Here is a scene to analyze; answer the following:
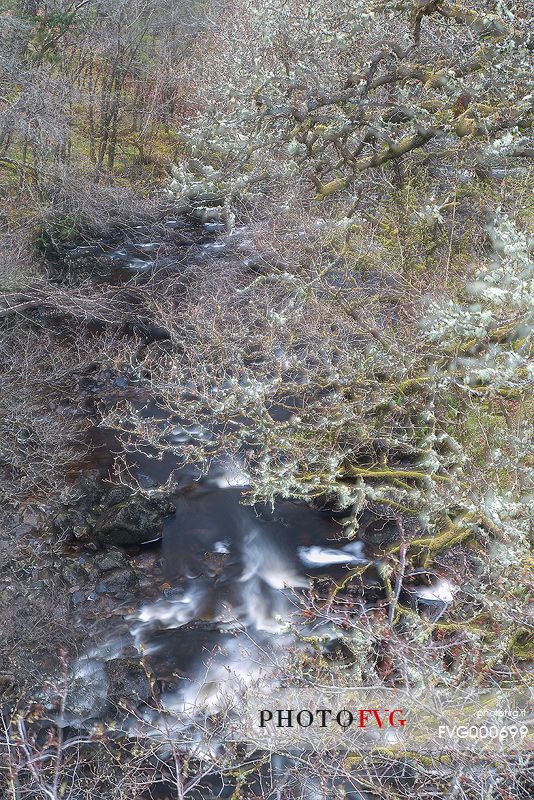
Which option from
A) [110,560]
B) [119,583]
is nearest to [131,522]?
[110,560]

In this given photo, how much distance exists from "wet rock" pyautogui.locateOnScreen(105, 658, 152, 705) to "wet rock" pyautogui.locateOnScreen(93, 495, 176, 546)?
1.73 m

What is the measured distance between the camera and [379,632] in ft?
14.0

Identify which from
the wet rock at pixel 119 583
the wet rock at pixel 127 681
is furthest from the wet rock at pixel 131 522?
the wet rock at pixel 127 681

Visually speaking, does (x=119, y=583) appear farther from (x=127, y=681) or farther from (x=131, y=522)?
(x=127, y=681)

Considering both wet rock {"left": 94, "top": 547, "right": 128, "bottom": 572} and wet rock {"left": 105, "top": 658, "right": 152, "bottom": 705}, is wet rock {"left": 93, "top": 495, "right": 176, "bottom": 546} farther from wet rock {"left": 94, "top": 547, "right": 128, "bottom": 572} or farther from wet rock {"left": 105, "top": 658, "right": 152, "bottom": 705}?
wet rock {"left": 105, "top": 658, "right": 152, "bottom": 705}

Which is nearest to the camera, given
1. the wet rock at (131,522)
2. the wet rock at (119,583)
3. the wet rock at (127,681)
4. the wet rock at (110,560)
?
the wet rock at (127,681)

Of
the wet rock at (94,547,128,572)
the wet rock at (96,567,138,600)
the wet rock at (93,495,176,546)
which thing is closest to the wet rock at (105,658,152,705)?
the wet rock at (96,567,138,600)

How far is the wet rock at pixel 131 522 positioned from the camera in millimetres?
8297

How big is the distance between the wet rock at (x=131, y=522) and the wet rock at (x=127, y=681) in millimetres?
1727

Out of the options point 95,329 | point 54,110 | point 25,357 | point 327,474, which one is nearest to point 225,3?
point 54,110

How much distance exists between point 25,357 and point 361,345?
4.84m

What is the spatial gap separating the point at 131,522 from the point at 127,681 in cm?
215

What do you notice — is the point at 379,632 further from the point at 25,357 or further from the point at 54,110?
the point at 54,110

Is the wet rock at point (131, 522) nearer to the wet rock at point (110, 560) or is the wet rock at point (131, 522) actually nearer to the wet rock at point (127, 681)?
the wet rock at point (110, 560)
